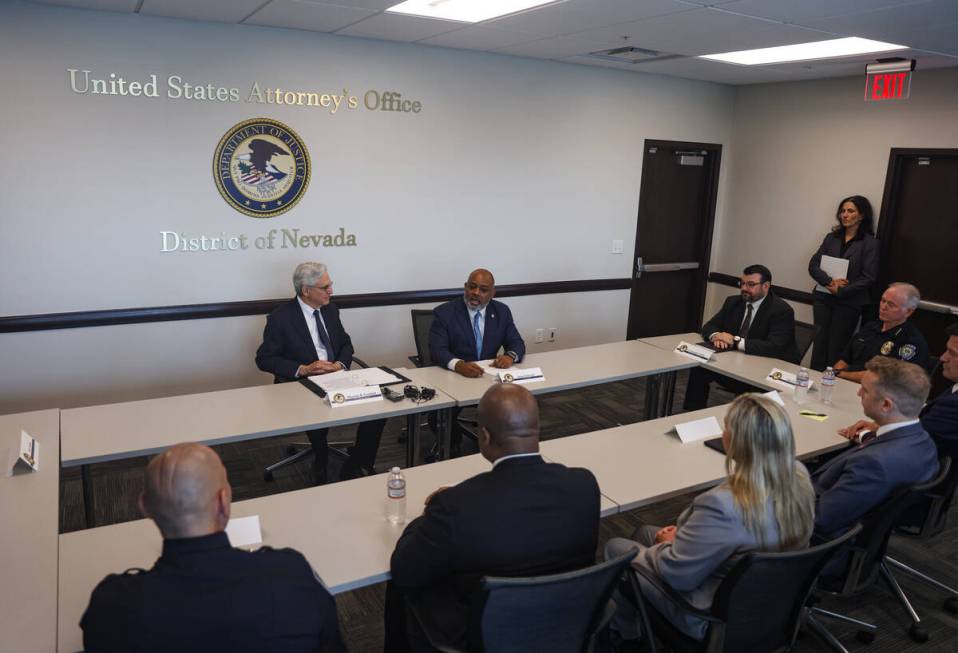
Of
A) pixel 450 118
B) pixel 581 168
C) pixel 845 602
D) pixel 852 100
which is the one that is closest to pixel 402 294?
pixel 450 118

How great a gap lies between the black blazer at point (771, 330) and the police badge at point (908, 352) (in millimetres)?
614

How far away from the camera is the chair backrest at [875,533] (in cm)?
241

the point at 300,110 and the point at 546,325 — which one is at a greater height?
the point at 300,110

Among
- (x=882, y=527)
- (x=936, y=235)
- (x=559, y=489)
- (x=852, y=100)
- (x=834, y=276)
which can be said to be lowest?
(x=882, y=527)

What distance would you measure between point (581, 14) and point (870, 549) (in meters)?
Answer: 3.05

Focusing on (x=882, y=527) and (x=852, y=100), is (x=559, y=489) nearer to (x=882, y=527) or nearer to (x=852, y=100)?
(x=882, y=527)

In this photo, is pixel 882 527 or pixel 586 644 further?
pixel 882 527

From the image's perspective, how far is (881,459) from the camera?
8.25ft

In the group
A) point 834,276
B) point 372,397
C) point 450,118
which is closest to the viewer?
point 372,397

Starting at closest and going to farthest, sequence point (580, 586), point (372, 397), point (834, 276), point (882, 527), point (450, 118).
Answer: point (580, 586)
point (882, 527)
point (372, 397)
point (450, 118)
point (834, 276)

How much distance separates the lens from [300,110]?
190 inches

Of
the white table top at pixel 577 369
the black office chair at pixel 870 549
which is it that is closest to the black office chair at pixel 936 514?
the black office chair at pixel 870 549

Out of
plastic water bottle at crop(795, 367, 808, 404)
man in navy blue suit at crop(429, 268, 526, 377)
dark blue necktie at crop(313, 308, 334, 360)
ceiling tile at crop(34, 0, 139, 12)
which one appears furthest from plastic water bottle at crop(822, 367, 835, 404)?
ceiling tile at crop(34, 0, 139, 12)

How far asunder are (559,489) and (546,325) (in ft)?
14.5
